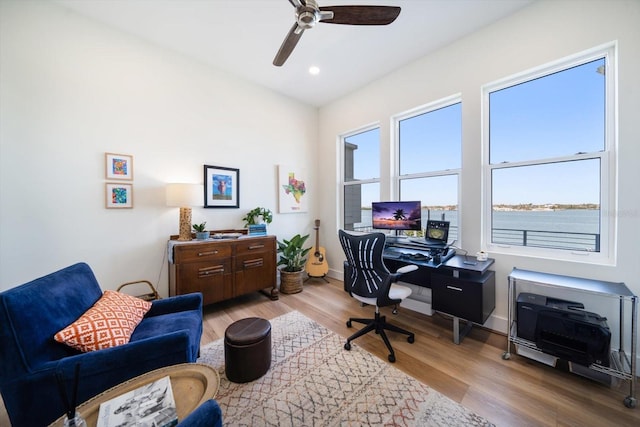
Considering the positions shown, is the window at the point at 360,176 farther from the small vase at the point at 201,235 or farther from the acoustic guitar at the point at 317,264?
the small vase at the point at 201,235

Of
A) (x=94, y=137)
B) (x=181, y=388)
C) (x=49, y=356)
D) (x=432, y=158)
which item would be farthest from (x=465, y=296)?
(x=94, y=137)

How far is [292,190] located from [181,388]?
3.23m

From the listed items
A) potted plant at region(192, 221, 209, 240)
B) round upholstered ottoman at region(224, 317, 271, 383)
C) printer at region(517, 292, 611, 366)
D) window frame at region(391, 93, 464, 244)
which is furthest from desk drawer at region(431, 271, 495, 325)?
potted plant at region(192, 221, 209, 240)

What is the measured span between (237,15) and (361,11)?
1.41 meters

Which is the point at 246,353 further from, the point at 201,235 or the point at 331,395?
the point at 201,235

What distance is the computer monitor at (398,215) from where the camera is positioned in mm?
2850

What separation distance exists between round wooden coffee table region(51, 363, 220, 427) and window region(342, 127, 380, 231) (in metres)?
3.10

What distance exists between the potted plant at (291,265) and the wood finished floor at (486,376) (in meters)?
0.63

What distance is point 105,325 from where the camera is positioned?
4.33 feet

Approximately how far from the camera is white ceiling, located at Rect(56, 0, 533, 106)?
7.23 feet

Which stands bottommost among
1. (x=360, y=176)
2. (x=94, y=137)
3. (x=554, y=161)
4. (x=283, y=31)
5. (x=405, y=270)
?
(x=405, y=270)

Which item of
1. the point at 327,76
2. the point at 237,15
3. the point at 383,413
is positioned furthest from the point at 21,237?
the point at 327,76

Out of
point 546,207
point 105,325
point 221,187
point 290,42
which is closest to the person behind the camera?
point 105,325

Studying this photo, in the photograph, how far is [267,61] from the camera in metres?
3.05
